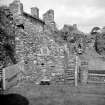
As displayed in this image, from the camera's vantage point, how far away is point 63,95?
21.5 ft

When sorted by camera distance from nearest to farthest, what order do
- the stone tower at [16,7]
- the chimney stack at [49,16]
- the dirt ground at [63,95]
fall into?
the dirt ground at [63,95] → the stone tower at [16,7] → the chimney stack at [49,16]

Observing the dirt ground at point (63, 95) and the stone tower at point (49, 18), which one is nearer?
the dirt ground at point (63, 95)

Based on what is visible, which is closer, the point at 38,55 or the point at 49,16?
the point at 38,55

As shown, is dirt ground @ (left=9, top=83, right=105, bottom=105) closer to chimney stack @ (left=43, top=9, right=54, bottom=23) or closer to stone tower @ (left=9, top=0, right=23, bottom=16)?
stone tower @ (left=9, top=0, right=23, bottom=16)

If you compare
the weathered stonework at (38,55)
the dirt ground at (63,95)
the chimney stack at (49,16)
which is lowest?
the dirt ground at (63,95)

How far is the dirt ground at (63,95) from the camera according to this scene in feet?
19.2

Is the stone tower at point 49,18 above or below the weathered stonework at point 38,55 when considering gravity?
above

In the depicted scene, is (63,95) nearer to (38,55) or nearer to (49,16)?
(38,55)

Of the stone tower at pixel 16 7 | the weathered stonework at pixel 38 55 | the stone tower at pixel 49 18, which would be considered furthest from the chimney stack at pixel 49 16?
the stone tower at pixel 16 7

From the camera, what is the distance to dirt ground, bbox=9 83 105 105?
19.2 feet

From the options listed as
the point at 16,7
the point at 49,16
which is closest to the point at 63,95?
the point at 16,7

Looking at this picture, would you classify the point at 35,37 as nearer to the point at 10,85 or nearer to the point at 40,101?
the point at 10,85

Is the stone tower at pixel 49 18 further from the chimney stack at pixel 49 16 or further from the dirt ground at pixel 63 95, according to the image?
the dirt ground at pixel 63 95

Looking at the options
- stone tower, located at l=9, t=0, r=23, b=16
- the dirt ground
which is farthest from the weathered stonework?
the dirt ground
